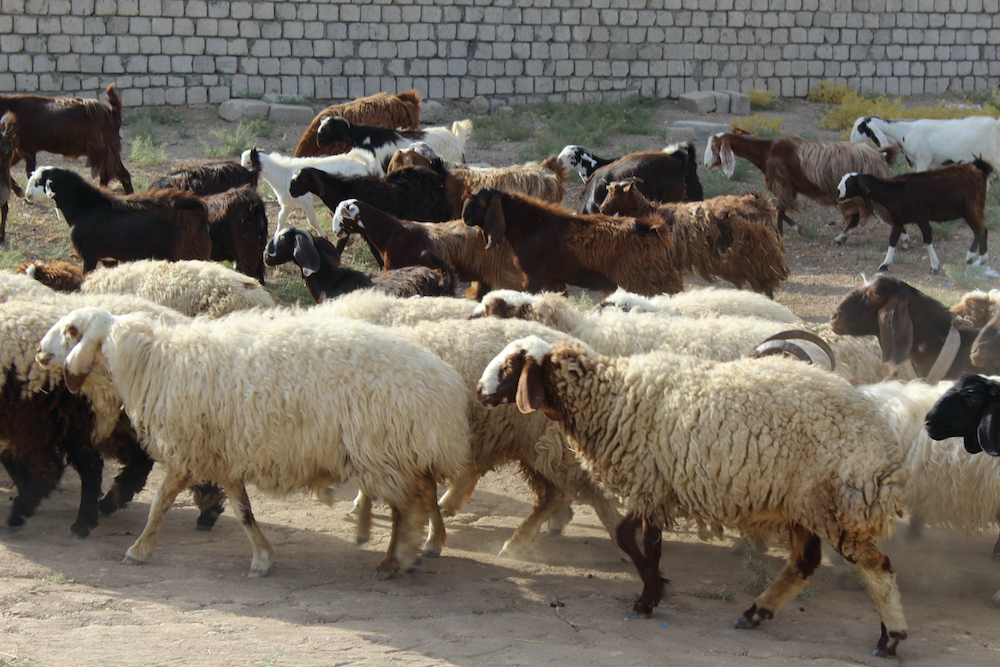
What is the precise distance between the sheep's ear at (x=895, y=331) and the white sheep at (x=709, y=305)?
73 cm

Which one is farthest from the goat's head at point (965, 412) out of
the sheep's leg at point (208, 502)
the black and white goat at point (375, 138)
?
the black and white goat at point (375, 138)

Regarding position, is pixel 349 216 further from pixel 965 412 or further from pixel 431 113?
pixel 431 113

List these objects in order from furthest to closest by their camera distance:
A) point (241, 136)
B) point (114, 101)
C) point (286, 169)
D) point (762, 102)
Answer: point (762, 102) < point (241, 136) < point (114, 101) < point (286, 169)

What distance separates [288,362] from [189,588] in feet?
3.91

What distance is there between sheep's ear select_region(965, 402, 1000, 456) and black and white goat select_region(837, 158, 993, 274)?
7.84m

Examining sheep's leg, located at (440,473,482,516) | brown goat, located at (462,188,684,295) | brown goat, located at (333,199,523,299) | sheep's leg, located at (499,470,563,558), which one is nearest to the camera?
sheep's leg, located at (499,470,563,558)

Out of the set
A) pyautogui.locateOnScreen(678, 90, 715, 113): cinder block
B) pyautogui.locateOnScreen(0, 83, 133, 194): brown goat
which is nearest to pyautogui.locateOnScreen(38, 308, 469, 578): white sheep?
pyautogui.locateOnScreen(0, 83, 133, 194): brown goat

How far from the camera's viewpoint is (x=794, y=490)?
4.43 meters

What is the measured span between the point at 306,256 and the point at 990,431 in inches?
203

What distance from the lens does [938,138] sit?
48.4 feet

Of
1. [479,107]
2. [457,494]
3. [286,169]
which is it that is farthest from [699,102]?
[457,494]

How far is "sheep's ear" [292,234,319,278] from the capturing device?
7816 mm

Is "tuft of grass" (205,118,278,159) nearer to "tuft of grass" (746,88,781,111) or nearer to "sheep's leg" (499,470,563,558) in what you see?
"tuft of grass" (746,88,781,111)

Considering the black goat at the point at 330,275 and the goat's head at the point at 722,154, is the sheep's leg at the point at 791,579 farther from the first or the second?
the goat's head at the point at 722,154
